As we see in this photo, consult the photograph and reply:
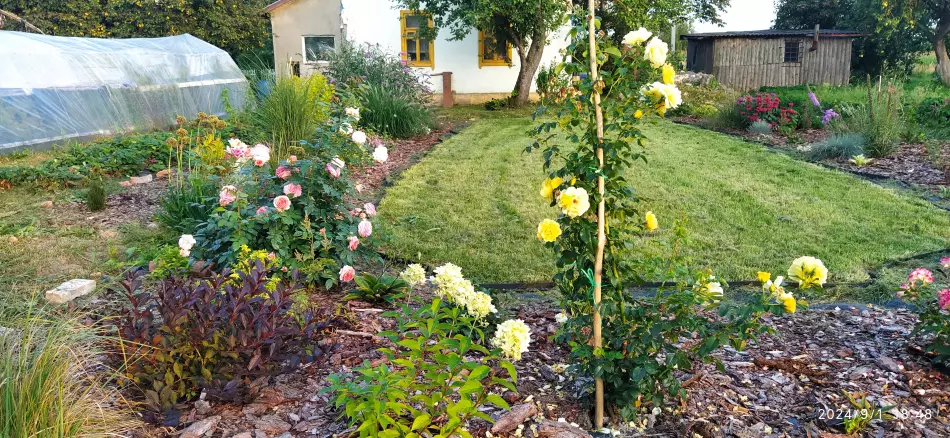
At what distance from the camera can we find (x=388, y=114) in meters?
10.0

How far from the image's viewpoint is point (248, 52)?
78.1 feet

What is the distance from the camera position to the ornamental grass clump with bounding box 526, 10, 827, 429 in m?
2.07

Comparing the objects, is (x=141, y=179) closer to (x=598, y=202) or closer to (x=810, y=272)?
(x=598, y=202)

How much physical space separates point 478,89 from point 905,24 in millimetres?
13103

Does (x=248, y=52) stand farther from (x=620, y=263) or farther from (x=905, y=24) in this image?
(x=620, y=263)

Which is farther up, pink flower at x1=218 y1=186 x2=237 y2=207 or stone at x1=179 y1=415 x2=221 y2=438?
pink flower at x1=218 y1=186 x2=237 y2=207

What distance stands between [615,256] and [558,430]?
0.60 meters

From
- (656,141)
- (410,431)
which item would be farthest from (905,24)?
(410,431)

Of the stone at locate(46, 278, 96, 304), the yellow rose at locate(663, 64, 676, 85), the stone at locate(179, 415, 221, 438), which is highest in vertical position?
the yellow rose at locate(663, 64, 676, 85)

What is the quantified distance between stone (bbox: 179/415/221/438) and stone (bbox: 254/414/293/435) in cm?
13

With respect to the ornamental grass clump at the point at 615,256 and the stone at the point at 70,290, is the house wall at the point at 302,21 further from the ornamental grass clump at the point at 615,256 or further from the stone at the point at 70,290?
the ornamental grass clump at the point at 615,256

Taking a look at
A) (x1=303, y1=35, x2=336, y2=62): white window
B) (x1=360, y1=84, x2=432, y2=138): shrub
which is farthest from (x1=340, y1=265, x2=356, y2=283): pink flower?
(x1=303, y1=35, x2=336, y2=62): white window

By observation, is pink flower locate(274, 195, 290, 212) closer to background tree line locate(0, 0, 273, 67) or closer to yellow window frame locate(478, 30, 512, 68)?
yellow window frame locate(478, 30, 512, 68)

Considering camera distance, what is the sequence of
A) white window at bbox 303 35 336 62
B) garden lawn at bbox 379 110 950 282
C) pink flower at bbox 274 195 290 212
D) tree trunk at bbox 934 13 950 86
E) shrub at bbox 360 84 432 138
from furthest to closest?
1. tree trunk at bbox 934 13 950 86
2. white window at bbox 303 35 336 62
3. shrub at bbox 360 84 432 138
4. garden lawn at bbox 379 110 950 282
5. pink flower at bbox 274 195 290 212
